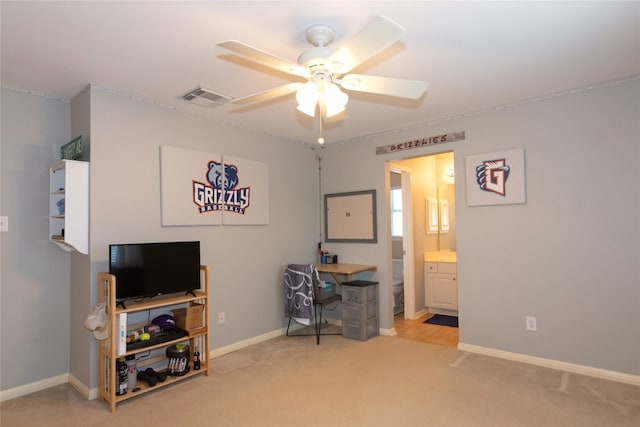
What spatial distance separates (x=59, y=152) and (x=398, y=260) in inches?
180

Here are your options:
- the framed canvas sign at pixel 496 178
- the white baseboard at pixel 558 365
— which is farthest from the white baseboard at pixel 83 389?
the framed canvas sign at pixel 496 178

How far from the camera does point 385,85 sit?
6.97 ft

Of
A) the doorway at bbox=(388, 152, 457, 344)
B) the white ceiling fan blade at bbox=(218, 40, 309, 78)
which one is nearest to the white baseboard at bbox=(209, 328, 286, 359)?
the doorway at bbox=(388, 152, 457, 344)

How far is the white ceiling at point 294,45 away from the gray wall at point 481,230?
0.85ft

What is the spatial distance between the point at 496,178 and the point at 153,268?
3.20 m

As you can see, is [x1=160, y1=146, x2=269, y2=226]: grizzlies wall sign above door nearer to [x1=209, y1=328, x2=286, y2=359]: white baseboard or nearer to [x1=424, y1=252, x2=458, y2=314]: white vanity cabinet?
[x1=209, y1=328, x2=286, y2=359]: white baseboard

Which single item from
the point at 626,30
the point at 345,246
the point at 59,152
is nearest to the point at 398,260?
the point at 345,246

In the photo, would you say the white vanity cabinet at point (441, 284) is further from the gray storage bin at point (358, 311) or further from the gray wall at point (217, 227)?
the gray wall at point (217, 227)

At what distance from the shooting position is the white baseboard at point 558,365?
2.98 metres

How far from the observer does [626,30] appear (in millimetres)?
2266

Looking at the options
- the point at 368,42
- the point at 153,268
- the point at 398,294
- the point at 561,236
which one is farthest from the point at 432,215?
the point at 368,42

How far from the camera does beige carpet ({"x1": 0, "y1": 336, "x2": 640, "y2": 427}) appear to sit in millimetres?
2494

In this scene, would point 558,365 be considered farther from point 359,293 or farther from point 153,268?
point 153,268

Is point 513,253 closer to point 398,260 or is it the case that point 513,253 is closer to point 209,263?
point 398,260
